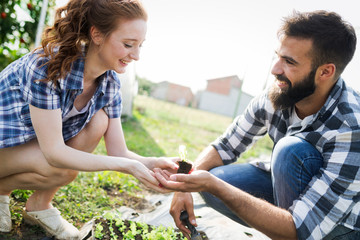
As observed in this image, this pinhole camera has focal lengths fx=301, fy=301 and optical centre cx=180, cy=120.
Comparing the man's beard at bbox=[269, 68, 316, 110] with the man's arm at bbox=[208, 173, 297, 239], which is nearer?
the man's arm at bbox=[208, 173, 297, 239]

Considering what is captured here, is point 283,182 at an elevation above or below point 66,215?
above

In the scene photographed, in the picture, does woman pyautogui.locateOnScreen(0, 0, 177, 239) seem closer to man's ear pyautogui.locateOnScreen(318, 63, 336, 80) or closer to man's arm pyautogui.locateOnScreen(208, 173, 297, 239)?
man's arm pyautogui.locateOnScreen(208, 173, 297, 239)

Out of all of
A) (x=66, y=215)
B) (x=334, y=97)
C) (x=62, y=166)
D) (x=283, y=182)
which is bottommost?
(x=66, y=215)

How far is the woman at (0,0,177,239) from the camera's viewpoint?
180 centimetres

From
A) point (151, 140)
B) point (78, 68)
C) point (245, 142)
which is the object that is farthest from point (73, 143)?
point (151, 140)

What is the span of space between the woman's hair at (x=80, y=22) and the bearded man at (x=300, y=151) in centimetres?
97

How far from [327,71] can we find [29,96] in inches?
79.1

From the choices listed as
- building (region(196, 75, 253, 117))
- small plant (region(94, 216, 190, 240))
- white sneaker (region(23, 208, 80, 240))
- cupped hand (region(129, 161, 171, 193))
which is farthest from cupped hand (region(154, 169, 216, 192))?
building (region(196, 75, 253, 117))

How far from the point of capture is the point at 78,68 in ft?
6.35

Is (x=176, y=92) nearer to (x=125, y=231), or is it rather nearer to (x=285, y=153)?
(x=125, y=231)

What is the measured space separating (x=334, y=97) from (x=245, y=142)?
2.78 ft

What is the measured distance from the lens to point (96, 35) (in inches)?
76.1

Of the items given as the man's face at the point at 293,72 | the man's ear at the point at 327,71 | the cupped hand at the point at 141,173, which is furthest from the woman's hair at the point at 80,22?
the man's ear at the point at 327,71

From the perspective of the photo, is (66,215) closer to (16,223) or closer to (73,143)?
(16,223)
